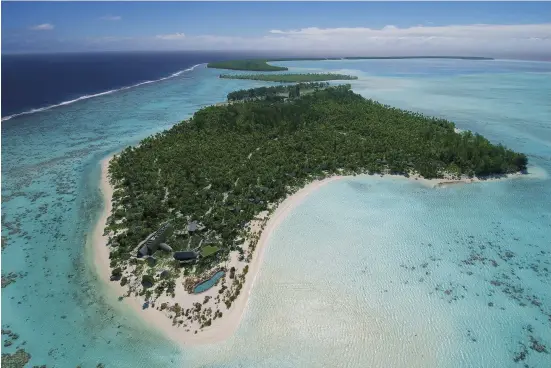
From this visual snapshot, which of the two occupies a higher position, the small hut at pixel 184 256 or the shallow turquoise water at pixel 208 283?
the small hut at pixel 184 256

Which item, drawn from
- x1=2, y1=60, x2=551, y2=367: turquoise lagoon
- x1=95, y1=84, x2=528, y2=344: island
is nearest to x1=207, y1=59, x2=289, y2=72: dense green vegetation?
x1=95, y1=84, x2=528, y2=344: island

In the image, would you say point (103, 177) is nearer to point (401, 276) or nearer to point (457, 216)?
point (401, 276)

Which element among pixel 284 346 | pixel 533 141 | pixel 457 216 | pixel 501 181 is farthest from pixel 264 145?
pixel 533 141

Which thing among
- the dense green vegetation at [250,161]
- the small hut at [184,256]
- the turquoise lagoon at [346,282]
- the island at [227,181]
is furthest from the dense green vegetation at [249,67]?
the small hut at [184,256]

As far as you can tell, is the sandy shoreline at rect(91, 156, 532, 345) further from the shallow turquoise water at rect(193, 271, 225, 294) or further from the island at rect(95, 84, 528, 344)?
the shallow turquoise water at rect(193, 271, 225, 294)

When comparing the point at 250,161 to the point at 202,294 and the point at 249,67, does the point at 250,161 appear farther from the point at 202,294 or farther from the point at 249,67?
the point at 249,67

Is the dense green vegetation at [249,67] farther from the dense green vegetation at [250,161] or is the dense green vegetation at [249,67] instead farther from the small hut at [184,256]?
the small hut at [184,256]

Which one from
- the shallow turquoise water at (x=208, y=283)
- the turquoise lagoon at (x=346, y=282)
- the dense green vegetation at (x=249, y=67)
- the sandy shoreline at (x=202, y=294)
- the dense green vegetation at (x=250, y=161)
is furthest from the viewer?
the dense green vegetation at (x=249, y=67)

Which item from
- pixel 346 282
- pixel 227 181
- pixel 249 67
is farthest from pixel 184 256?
Result: pixel 249 67
